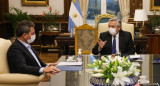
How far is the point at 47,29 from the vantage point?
1040 centimetres

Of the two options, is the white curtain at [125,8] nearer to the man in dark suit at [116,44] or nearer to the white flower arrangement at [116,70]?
the man in dark suit at [116,44]

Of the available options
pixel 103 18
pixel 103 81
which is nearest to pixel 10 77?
pixel 103 81

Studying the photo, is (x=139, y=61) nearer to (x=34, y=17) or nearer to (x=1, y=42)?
(x=1, y=42)

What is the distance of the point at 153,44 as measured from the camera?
27.7 feet

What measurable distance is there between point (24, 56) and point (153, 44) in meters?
5.39

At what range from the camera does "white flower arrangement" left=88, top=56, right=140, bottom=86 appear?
2.23m

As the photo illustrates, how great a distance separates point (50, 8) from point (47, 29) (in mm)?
694

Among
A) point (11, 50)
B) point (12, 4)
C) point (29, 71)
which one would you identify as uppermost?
point (12, 4)

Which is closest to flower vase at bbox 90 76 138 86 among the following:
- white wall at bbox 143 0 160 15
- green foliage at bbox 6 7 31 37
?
green foliage at bbox 6 7 31 37

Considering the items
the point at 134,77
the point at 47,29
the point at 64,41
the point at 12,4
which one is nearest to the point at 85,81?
the point at 134,77

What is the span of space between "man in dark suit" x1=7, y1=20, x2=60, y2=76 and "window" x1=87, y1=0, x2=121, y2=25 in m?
6.84

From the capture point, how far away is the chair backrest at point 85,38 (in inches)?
253

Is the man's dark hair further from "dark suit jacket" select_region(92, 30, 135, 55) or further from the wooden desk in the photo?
the wooden desk

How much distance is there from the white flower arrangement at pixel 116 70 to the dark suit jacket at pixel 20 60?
1396 millimetres
